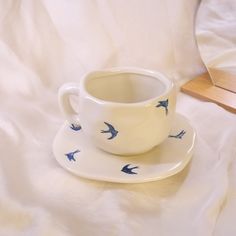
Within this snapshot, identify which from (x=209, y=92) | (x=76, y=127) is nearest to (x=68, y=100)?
(x=76, y=127)

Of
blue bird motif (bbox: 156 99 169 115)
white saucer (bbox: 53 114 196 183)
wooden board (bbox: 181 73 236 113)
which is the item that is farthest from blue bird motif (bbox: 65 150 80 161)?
wooden board (bbox: 181 73 236 113)

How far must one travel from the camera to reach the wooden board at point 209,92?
1.69 feet

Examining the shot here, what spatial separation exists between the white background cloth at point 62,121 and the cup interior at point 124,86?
0.27 feet

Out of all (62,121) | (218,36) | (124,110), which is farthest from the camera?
(218,36)

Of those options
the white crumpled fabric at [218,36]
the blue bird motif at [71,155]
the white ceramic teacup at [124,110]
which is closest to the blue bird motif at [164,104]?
the white ceramic teacup at [124,110]

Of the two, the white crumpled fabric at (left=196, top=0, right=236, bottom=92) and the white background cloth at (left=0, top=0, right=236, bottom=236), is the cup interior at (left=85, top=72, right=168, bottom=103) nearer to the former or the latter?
the white background cloth at (left=0, top=0, right=236, bottom=236)

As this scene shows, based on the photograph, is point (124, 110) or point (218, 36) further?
point (218, 36)

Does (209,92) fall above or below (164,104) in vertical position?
below

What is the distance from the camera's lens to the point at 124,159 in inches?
14.5

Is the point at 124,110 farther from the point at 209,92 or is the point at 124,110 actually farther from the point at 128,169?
the point at 209,92

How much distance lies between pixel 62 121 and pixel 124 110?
16 centimetres

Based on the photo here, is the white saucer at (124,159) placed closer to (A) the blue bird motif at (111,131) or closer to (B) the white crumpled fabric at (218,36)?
(A) the blue bird motif at (111,131)

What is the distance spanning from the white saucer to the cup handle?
0.05 ft

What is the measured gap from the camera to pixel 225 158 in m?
0.39
